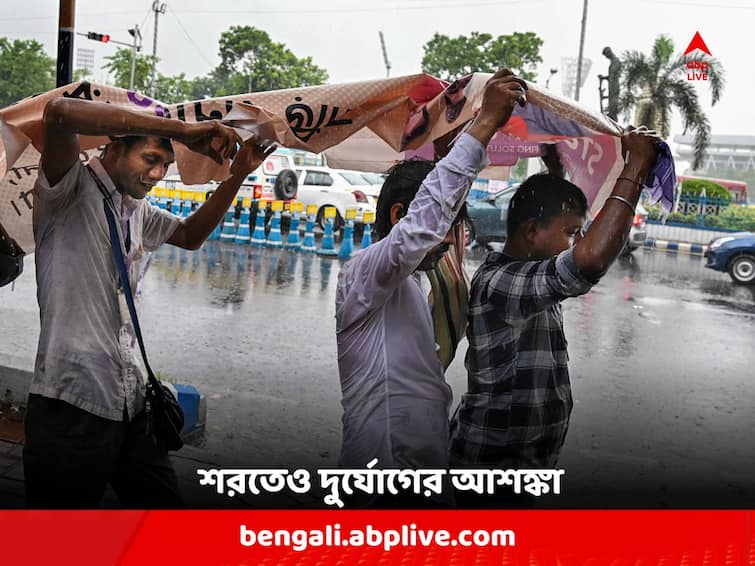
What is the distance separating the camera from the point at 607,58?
20.6m

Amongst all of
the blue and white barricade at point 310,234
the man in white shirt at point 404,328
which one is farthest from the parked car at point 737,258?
the man in white shirt at point 404,328

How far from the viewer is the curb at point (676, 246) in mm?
20078

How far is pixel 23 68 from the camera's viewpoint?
82.7 ft

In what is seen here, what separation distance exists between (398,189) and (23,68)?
26.6 meters

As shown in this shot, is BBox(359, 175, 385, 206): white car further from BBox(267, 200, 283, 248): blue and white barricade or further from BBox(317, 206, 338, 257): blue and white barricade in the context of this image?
BBox(317, 206, 338, 257): blue and white barricade

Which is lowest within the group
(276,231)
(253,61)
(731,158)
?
(276,231)

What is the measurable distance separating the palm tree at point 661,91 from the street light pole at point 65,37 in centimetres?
1949

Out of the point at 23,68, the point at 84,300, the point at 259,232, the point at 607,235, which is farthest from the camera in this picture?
the point at 23,68

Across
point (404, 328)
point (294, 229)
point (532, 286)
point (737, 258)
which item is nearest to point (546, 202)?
point (532, 286)

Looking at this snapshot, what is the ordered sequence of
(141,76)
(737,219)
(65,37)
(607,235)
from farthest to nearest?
(141,76), (737,219), (65,37), (607,235)

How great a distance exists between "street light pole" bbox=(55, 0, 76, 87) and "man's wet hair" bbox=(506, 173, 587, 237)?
2.45 metres

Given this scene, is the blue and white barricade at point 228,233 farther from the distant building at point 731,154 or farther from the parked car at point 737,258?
the distant building at point 731,154

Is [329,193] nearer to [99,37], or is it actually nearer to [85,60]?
[99,37]
